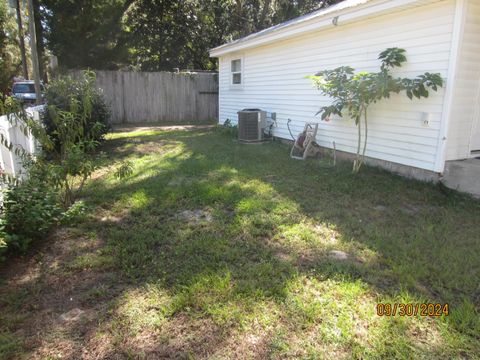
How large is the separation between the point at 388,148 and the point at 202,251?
370 centimetres

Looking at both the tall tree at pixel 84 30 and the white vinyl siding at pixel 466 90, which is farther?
the tall tree at pixel 84 30

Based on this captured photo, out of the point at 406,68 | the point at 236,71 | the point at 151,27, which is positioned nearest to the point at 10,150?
the point at 406,68

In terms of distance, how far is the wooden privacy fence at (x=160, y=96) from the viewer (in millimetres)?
11922

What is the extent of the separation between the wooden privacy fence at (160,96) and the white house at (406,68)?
623 centimetres

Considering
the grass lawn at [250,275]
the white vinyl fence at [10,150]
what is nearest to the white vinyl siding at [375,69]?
the grass lawn at [250,275]

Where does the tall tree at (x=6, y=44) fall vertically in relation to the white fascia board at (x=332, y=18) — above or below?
above

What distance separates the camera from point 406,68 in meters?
4.82

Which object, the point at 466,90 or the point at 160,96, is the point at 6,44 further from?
the point at 466,90

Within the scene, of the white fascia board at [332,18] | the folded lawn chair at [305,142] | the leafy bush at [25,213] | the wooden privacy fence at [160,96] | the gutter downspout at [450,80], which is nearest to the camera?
the leafy bush at [25,213]

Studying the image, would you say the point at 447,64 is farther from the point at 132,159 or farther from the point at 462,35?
the point at 132,159

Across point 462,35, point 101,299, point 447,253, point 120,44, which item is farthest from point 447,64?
point 120,44

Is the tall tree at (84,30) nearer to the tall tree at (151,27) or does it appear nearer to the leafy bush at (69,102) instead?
the tall tree at (151,27)

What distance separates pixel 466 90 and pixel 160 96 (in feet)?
34.1

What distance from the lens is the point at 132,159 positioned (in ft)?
20.7
